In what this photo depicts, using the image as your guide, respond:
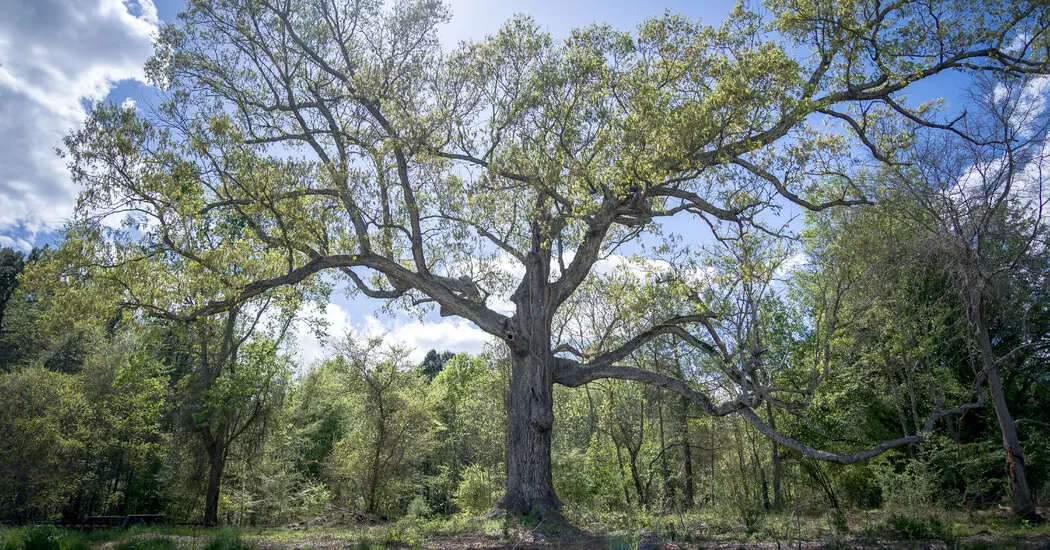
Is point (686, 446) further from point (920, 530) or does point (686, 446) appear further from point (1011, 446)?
point (920, 530)

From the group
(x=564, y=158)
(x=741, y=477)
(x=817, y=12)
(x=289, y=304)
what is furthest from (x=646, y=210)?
(x=741, y=477)

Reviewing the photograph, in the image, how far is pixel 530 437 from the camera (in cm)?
1049

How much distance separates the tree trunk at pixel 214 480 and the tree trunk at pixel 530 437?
1119cm

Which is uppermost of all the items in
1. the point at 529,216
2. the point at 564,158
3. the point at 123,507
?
the point at 564,158

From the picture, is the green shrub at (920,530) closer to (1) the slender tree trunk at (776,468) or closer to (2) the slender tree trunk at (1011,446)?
(2) the slender tree trunk at (1011,446)

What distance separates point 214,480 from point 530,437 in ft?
39.5

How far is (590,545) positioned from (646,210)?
6.22 metres

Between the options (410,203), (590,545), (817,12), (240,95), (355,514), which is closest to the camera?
(590,545)

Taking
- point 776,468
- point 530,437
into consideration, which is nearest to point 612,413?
point 776,468

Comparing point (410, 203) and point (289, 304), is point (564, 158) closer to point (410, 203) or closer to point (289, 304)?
point (410, 203)

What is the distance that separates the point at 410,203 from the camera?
10406mm

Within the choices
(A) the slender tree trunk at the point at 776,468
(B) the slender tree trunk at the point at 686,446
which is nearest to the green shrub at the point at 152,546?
(A) the slender tree trunk at the point at 776,468

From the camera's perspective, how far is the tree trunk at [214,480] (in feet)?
54.1

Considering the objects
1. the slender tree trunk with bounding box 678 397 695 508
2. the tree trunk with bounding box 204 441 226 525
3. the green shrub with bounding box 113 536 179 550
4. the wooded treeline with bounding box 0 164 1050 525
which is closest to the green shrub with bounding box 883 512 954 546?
the wooded treeline with bounding box 0 164 1050 525
